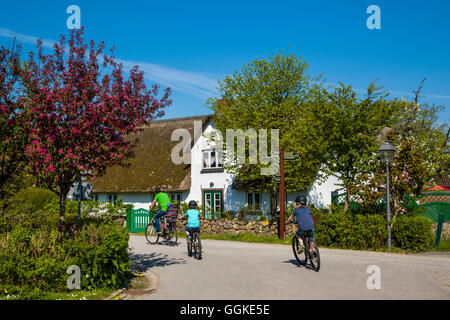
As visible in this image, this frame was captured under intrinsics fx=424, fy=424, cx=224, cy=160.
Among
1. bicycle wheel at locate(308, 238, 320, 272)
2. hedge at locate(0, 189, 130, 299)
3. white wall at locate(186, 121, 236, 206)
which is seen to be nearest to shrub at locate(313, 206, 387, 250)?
bicycle wheel at locate(308, 238, 320, 272)

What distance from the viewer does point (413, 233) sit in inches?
575

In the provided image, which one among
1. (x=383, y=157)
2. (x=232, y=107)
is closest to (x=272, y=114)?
(x=232, y=107)

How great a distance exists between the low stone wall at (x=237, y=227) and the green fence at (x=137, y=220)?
3.50 m

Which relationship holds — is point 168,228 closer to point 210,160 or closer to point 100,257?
point 100,257

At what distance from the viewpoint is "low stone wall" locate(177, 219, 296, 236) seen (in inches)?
768

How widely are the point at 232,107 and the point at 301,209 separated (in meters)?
13.2

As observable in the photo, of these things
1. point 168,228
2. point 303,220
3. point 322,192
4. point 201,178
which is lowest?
point 168,228

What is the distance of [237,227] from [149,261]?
891cm

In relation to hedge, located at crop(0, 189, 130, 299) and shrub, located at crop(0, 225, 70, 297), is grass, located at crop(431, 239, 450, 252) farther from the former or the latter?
shrub, located at crop(0, 225, 70, 297)

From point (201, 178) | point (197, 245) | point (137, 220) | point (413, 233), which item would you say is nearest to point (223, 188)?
point (201, 178)

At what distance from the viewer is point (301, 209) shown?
10.9 m
